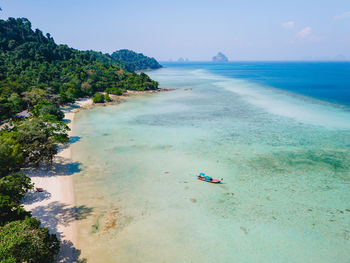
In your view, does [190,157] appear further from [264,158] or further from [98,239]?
Result: [98,239]

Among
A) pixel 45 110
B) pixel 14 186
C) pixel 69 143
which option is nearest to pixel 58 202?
pixel 14 186

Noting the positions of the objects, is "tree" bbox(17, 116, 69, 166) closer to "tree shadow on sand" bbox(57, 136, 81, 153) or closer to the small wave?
"tree shadow on sand" bbox(57, 136, 81, 153)

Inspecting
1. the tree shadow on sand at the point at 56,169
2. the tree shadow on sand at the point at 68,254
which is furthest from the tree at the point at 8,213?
the tree shadow on sand at the point at 56,169

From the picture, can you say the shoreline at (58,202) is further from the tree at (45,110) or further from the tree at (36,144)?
the tree at (45,110)

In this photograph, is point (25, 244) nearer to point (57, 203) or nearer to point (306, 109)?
point (57, 203)

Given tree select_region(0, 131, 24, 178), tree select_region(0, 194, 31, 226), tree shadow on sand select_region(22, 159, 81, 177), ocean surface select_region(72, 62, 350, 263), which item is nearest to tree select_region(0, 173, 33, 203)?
tree select_region(0, 194, 31, 226)

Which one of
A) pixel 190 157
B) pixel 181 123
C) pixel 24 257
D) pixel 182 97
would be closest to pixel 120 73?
pixel 182 97

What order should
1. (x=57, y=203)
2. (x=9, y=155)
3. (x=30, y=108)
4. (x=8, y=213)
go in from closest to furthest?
(x=8, y=213) < (x=57, y=203) < (x=9, y=155) < (x=30, y=108)
